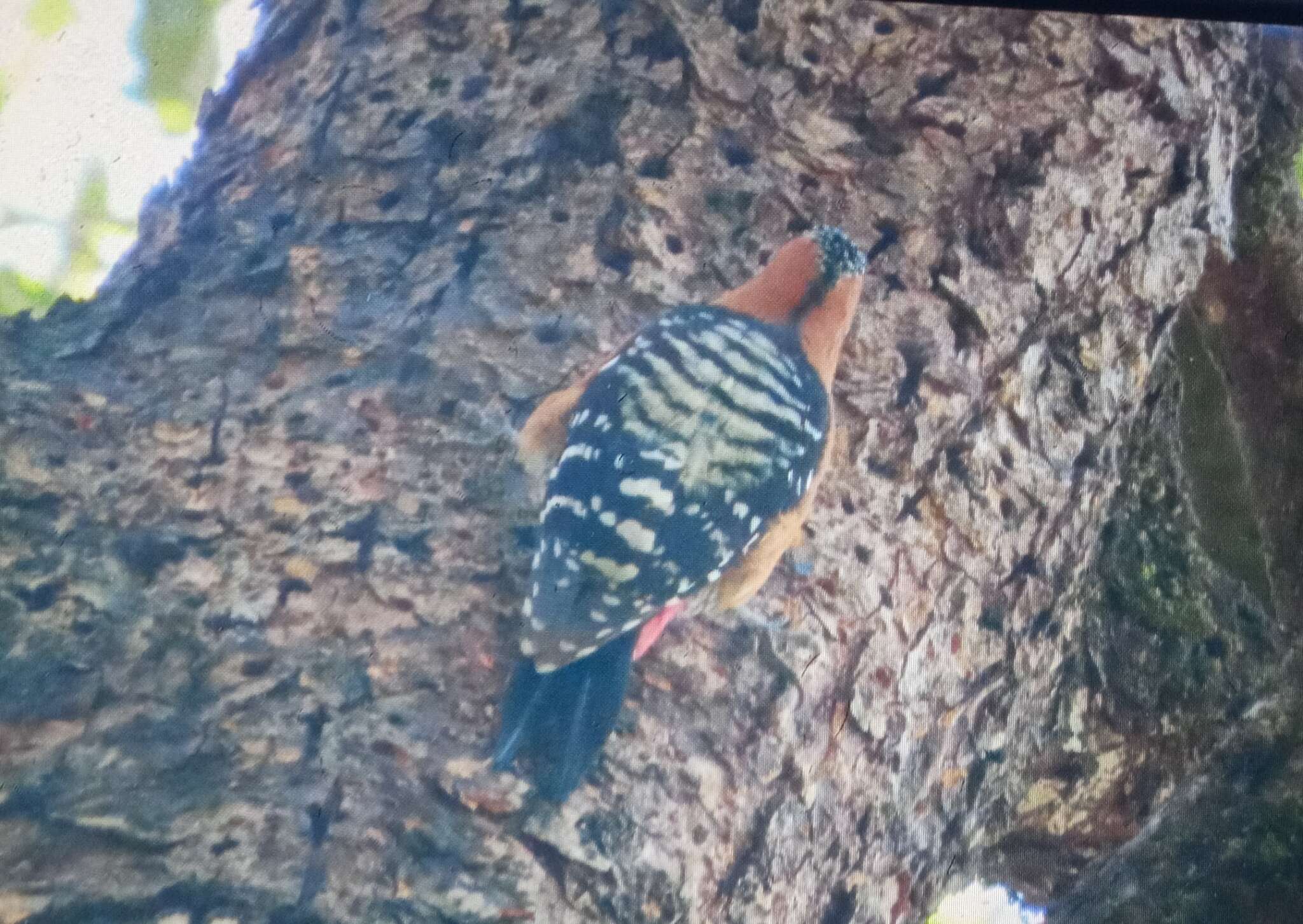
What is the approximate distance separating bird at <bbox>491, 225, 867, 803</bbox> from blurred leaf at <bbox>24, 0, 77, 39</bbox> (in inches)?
25.1

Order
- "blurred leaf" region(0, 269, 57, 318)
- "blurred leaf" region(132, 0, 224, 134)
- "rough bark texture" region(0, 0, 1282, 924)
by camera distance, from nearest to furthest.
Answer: "rough bark texture" region(0, 0, 1282, 924), "blurred leaf" region(0, 269, 57, 318), "blurred leaf" region(132, 0, 224, 134)

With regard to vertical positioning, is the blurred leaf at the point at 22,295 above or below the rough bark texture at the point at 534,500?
above

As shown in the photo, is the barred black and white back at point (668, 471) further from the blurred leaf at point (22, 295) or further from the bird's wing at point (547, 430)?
the blurred leaf at point (22, 295)

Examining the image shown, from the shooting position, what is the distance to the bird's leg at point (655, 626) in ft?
3.51

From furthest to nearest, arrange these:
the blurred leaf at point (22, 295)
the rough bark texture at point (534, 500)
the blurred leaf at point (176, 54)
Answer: the blurred leaf at point (176, 54) → the blurred leaf at point (22, 295) → the rough bark texture at point (534, 500)

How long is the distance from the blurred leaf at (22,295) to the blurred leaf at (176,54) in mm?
227

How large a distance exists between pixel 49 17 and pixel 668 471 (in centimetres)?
80

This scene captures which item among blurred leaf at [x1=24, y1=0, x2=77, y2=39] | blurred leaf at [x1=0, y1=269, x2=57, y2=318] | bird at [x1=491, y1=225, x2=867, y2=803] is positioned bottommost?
bird at [x1=491, y1=225, x2=867, y2=803]

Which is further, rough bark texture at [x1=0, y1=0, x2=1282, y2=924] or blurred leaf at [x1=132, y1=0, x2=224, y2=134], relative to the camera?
blurred leaf at [x1=132, y1=0, x2=224, y2=134]

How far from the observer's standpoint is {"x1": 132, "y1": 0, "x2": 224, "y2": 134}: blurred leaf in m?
1.20

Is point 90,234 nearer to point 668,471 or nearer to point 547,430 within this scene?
point 547,430

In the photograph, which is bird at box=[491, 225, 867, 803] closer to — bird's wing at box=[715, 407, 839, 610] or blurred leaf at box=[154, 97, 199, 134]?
bird's wing at box=[715, 407, 839, 610]

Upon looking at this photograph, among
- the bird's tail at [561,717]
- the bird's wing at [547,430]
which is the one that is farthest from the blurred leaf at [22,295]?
the bird's tail at [561,717]

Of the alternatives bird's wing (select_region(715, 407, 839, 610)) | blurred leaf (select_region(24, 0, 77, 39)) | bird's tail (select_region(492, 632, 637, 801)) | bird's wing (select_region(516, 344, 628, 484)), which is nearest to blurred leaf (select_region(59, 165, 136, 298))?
blurred leaf (select_region(24, 0, 77, 39))
